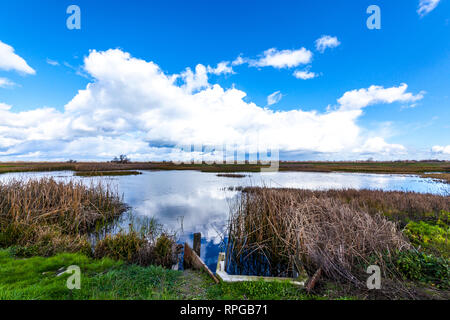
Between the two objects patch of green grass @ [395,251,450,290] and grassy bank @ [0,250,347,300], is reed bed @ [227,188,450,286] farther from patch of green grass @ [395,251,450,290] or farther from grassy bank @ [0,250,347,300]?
grassy bank @ [0,250,347,300]

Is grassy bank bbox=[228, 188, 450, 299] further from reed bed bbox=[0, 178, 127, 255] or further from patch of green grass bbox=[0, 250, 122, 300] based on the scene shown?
reed bed bbox=[0, 178, 127, 255]

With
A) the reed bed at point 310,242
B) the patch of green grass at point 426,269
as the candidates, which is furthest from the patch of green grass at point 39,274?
the patch of green grass at point 426,269

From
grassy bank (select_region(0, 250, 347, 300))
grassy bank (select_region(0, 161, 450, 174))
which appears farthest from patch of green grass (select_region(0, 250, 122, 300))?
grassy bank (select_region(0, 161, 450, 174))

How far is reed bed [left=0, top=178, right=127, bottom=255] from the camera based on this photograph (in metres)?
8.02

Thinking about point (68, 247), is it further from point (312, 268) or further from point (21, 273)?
point (312, 268)

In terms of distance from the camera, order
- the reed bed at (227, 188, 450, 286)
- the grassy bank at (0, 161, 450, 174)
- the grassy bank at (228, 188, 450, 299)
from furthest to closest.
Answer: the grassy bank at (0, 161, 450, 174)
the reed bed at (227, 188, 450, 286)
the grassy bank at (228, 188, 450, 299)

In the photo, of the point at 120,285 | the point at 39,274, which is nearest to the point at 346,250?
the point at 120,285

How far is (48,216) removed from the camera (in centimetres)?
1088

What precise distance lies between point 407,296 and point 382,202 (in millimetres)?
14099

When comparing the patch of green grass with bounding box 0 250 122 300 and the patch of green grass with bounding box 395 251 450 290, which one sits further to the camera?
the patch of green grass with bounding box 395 251 450 290

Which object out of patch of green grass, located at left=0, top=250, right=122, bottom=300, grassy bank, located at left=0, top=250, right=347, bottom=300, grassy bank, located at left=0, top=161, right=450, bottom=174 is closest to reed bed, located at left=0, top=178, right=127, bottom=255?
patch of green grass, located at left=0, top=250, right=122, bottom=300

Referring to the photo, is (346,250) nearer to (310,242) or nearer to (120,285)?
(310,242)

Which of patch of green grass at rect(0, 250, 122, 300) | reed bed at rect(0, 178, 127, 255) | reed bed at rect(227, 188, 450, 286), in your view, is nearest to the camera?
patch of green grass at rect(0, 250, 122, 300)

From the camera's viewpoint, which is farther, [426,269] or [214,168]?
[214,168]
